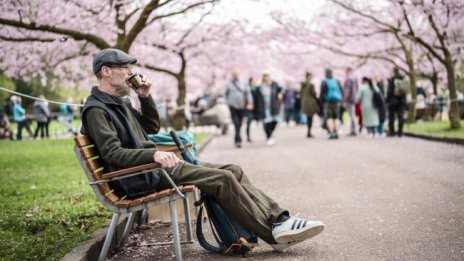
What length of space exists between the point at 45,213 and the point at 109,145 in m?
2.80

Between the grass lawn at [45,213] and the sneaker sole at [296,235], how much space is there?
1753 millimetres

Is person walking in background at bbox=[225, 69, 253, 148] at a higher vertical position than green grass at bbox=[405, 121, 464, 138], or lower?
higher

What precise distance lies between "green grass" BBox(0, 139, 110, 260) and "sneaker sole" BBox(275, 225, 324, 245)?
69.0 inches

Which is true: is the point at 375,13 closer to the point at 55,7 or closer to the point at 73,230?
the point at 55,7

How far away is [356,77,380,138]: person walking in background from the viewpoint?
19953 mm

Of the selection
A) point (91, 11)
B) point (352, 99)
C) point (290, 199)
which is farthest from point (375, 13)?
point (290, 199)

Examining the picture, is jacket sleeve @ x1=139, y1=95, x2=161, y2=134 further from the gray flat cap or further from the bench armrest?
the bench armrest

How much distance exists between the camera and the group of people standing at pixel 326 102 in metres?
18.2

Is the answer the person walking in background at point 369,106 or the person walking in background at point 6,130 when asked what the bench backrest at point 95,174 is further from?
the person walking in background at point 6,130

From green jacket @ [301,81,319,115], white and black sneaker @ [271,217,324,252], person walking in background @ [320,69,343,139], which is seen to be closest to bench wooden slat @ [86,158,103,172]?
white and black sneaker @ [271,217,324,252]

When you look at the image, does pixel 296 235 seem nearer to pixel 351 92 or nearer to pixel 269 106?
pixel 269 106

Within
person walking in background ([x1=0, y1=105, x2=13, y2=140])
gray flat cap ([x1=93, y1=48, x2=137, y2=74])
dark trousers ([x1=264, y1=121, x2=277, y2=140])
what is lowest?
person walking in background ([x1=0, y1=105, x2=13, y2=140])

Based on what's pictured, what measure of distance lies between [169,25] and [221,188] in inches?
747

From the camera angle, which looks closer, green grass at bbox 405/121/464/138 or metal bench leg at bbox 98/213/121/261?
metal bench leg at bbox 98/213/121/261
